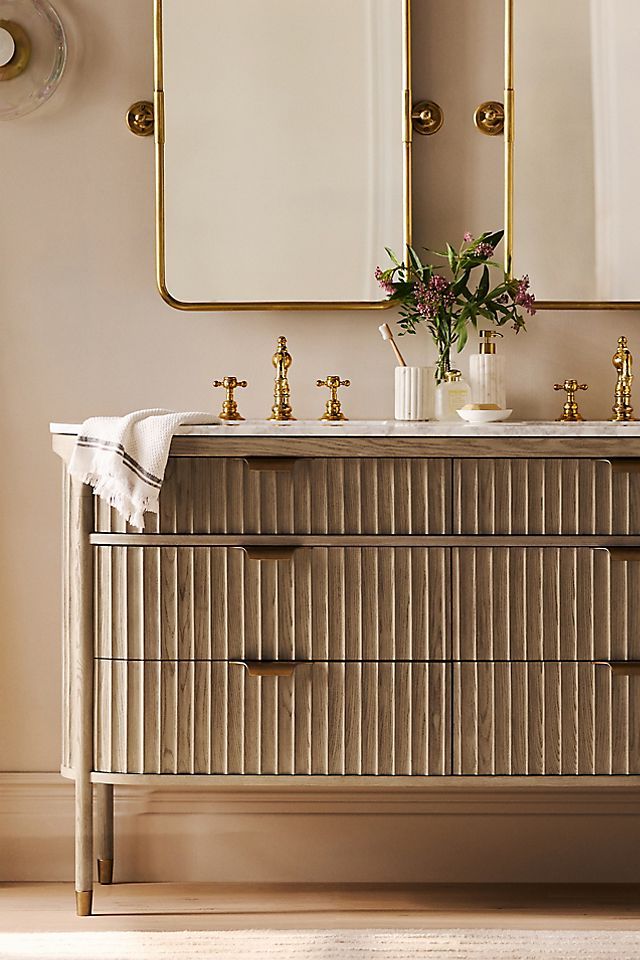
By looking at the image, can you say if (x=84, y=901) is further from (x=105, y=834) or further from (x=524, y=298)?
(x=524, y=298)

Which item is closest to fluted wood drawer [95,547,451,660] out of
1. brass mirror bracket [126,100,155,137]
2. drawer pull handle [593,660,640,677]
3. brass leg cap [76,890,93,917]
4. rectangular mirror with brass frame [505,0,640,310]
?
drawer pull handle [593,660,640,677]

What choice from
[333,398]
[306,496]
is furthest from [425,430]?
[333,398]

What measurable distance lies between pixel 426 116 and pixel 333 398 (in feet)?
2.07

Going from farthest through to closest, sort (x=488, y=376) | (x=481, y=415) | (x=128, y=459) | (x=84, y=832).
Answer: (x=488, y=376) → (x=481, y=415) → (x=84, y=832) → (x=128, y=459)

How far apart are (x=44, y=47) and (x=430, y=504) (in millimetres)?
1309

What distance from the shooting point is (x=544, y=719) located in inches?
69.2

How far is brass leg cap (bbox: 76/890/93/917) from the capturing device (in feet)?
6.24

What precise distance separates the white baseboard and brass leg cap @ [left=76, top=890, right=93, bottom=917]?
0.28 meters

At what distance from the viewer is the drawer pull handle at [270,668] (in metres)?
1.75

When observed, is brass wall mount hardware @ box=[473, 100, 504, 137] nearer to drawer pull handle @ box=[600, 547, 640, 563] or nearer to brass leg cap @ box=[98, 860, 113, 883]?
drawer pull handle @ box=[600, 547, 640, 563]

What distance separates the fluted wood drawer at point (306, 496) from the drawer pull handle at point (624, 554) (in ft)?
0.91

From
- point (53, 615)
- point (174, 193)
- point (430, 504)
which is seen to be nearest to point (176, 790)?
point (53, 615)

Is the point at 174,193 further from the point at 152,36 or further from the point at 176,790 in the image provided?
the point at 176,790

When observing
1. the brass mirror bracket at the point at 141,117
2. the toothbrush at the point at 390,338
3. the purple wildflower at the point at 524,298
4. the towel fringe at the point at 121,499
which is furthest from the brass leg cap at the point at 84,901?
the brass mirror bracket at the point at 141,117
